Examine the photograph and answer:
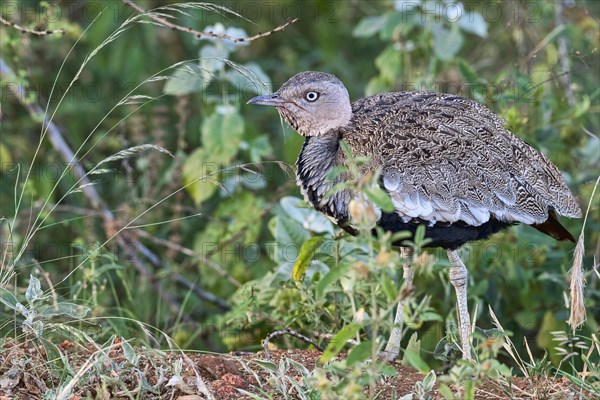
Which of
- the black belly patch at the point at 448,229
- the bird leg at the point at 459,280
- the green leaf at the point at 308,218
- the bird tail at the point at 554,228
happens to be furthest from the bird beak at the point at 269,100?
the bird tail at the point at 554,228

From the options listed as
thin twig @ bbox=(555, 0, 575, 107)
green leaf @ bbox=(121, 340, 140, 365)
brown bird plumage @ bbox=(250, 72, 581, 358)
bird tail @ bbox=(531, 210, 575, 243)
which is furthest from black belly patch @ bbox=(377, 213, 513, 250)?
thin twig @ bbox=(555, 0, 575, 107)

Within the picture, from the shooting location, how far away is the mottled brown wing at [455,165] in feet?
13.1

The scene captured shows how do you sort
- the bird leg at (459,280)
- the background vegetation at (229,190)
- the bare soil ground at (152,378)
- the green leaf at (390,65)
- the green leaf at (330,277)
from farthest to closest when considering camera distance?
1. the green leaf at (390,65)
2. the background vegetation at (229,190)
3. the bird leg at (459,280)
4. the bare soil ground at (152,378)
5. the green leaf at (330,277)

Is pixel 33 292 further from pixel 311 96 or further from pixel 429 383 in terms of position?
pixel 311 96

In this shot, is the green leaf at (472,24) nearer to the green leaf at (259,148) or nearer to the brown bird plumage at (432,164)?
the green leaf at (259,148)

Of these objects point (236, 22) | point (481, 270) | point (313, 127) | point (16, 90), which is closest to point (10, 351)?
point (313, 127)

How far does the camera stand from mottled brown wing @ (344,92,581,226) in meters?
4.01

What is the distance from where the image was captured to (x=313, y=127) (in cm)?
438

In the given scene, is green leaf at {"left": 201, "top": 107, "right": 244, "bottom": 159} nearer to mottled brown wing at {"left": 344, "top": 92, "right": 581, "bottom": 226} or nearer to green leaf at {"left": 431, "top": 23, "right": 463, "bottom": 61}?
mottled brown wing at {"left": 344, "top": 92, "right": 581, "bottom": 226}

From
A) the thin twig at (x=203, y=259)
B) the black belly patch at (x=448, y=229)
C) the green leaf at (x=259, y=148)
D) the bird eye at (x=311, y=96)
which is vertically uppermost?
the bird eye at (x=311, y=96)

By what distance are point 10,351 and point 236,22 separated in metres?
4.75

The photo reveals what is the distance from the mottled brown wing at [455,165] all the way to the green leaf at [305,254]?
45 cm

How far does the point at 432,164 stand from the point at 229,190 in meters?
1.76

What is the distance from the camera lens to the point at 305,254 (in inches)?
146
